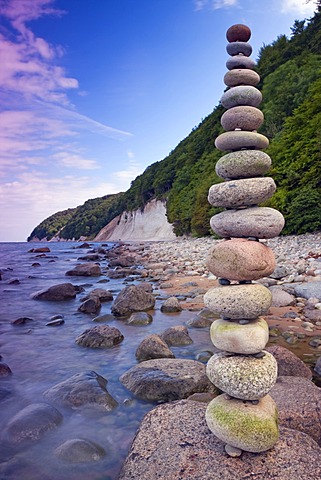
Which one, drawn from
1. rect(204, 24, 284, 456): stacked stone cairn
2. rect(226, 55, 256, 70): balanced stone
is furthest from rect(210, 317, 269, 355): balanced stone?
rect(226, 55, 256, 70): balanced stone

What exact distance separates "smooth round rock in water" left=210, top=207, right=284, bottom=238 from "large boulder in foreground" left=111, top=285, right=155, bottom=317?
7.06 meters

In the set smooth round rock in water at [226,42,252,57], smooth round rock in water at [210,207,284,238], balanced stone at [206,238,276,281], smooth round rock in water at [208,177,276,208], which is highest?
smooth round rock in water at [226,42,252,57]

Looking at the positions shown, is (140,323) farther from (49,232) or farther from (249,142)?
(49,232)

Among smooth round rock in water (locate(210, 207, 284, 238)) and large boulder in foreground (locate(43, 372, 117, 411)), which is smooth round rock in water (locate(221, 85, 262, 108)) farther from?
large boulder in foreground (locate(43, 372, 117, 411))

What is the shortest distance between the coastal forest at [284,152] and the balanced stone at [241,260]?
17798mm

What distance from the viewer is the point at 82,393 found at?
16.6 feet

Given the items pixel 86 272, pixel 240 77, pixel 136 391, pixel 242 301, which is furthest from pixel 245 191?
pixel 86 272

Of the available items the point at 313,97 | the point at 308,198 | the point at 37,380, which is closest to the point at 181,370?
the point at 37,380

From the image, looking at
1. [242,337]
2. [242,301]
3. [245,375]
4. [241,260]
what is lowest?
[245,375]

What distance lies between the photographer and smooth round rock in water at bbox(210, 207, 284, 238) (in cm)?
338

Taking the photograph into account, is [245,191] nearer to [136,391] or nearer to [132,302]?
[136,391]

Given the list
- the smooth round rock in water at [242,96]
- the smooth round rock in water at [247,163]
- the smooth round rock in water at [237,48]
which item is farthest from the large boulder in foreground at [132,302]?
the smooth round rock in water at [237,48]

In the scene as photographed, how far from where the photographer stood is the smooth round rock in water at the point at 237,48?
3.86m

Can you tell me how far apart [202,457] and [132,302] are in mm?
7312
